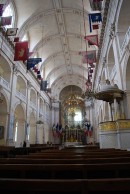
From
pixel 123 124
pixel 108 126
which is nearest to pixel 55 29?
pixel 108 126

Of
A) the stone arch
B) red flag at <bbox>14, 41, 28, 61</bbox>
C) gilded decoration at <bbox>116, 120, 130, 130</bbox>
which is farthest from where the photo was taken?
the stone arch

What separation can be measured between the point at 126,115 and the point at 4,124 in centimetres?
894

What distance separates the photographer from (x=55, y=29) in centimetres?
1858

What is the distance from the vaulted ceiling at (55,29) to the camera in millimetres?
15086

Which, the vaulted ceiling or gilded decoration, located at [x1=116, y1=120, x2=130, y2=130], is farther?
the vaulted ceiling

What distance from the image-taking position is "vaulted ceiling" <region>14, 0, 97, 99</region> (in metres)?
15.1

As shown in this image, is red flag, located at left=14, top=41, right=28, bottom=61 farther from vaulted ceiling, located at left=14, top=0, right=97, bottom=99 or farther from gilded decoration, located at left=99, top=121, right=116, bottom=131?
gilded decoration, located at left=99, top=121, right=116, bottom=131

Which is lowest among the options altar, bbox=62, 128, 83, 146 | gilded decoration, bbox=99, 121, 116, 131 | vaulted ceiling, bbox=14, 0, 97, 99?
altar, bbox=62, 128, 83, 146
